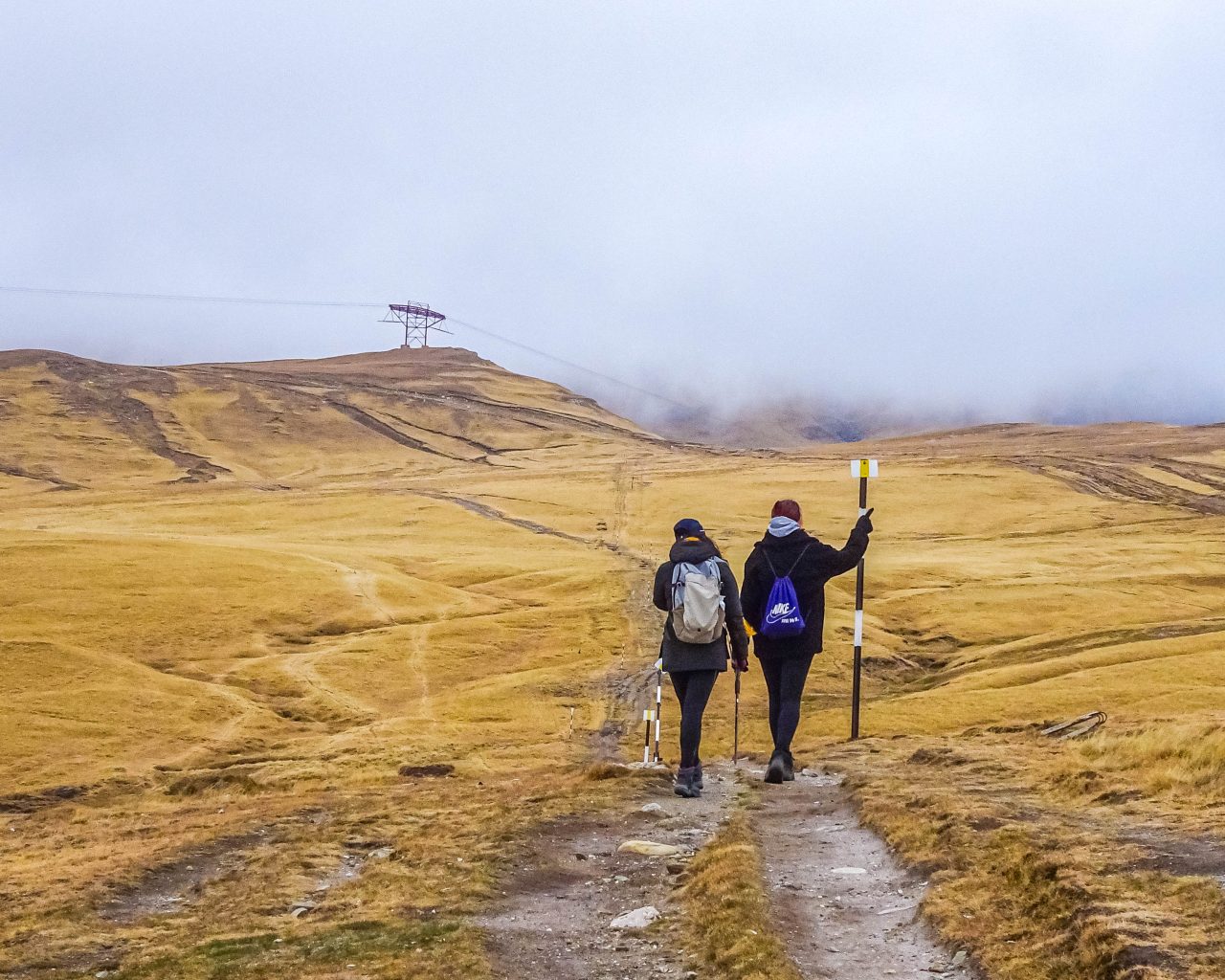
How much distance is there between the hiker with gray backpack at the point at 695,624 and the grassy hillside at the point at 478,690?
154 cm

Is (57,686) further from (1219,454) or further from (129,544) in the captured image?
(1219,454)

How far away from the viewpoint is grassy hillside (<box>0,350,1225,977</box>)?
30.3 ft

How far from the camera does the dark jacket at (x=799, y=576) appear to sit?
14.3 m

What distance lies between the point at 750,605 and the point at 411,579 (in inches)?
1393

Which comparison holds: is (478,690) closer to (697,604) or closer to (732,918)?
(697,604)

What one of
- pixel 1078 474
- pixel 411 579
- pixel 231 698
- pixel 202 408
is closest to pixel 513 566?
pixel 411 579

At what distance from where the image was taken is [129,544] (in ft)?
152

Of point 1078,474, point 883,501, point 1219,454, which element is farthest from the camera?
point 1219,454

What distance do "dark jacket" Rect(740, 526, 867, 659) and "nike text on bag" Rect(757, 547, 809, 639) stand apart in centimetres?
8

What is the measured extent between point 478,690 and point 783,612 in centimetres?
2065

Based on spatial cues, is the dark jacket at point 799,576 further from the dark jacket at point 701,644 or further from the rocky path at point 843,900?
the rocky path at point 843,900

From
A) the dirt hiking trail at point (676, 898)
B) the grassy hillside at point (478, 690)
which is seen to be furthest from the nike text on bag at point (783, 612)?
the grassy hillside at point (478, 690)

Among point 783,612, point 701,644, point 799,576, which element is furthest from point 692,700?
point 799,576

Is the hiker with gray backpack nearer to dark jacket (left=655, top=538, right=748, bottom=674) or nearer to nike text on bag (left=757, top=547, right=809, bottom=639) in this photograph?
dark jacket (left=655, top=538, right=748, bottom=674)
